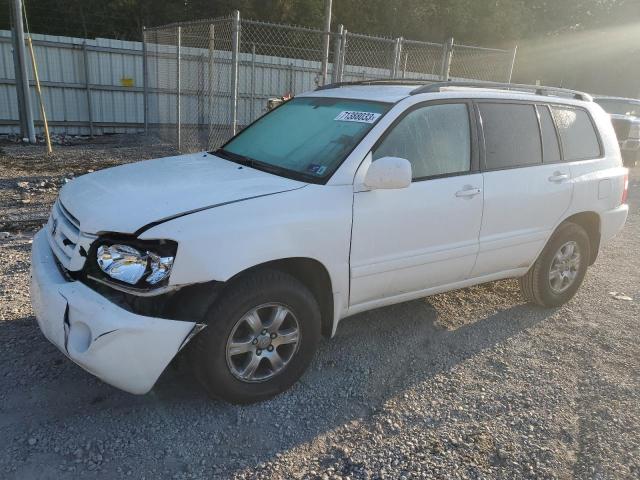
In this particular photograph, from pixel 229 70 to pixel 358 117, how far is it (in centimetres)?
997

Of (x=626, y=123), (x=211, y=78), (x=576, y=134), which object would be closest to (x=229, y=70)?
(x=211, y=78)

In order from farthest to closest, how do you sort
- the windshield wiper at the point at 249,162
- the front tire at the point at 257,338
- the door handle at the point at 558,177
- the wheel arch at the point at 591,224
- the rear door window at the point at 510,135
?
1. the wheel arch at the point at 591,224
2. the door handle at the point at 558,177
3. the rear door window at the point at 510,135
4. the windshield wiper at the point at 249,162
5. the front tire at the point at 257,338

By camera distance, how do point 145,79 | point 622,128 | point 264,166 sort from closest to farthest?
point 264,166 < point 622,128 < point 145,79

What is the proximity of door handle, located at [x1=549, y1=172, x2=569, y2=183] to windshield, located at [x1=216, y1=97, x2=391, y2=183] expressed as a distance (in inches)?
62.5

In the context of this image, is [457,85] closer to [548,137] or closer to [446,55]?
[548,137]

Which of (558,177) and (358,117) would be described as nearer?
(358,117)

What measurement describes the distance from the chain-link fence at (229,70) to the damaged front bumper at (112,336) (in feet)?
20.5

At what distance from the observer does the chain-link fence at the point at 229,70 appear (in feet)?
32.3

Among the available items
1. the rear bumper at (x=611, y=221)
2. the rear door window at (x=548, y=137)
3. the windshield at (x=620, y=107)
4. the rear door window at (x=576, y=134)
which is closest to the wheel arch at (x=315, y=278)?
the rear door window at (x=548, y=137)

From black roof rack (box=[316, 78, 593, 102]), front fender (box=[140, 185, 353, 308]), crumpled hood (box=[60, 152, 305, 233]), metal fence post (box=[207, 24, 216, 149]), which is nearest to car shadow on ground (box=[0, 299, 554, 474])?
front fender (box=[140, 185, 353, 308])

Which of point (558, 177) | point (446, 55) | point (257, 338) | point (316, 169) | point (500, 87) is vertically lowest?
point (257, 338)

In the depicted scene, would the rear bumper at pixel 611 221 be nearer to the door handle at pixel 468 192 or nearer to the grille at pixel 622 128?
the door handle at pixel 468 192

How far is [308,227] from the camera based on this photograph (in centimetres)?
299

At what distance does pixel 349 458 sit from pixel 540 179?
262 cm
